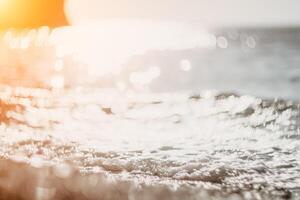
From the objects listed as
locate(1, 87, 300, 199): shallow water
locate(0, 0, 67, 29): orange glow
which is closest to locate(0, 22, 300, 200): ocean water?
locate(1, 87, 300, 199): shallow water

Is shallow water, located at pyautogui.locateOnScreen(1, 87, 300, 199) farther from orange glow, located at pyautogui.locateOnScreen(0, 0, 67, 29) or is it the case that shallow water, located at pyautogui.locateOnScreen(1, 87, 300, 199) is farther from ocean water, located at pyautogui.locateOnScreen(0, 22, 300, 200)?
orange glow, located at pyautogui.locateOnScreen(0, 0, 67, 29)

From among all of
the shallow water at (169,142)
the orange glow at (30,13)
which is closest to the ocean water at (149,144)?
the shallow water at (169,142)

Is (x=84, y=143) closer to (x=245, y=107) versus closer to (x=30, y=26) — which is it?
(x=245, y=107)

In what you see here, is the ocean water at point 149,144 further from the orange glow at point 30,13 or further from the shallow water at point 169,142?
the orange glow at point 30,13

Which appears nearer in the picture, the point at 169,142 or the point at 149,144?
the point at 149,144

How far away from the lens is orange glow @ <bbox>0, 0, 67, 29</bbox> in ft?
313

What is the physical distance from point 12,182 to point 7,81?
1369 centimetres

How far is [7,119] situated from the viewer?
11555 mm

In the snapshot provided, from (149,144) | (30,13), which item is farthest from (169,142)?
(30,13)

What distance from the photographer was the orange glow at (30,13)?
3760 inches

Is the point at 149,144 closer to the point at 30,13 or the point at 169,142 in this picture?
the point at 169,142

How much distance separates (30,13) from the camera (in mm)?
112438

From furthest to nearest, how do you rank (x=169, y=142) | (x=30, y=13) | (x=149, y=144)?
(x=30, y=13) < (x=169, y=142) < (x=149, y=144)

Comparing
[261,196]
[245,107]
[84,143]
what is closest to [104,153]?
[84,143]
